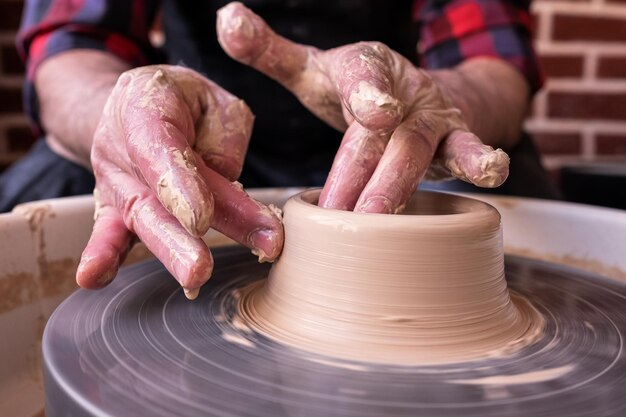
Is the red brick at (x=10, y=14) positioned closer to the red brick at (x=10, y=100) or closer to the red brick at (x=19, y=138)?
the red brick at (x=10, y=100)

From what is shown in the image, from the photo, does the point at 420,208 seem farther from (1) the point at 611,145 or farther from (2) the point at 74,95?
(1) the point at 611,145

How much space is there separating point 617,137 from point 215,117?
175 centimetres

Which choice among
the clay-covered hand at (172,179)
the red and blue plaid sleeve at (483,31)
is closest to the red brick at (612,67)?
the red and blue plaid sleeve at (483,31)

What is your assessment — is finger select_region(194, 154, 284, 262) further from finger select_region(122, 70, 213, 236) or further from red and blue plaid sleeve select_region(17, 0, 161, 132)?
red and blue plaid sleeve select_region(17, 0, 161, 132)

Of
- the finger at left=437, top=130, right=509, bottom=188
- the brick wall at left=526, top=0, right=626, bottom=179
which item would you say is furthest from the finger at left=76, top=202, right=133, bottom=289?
the brick wall at left=526, top=0, right=626, bottom=179

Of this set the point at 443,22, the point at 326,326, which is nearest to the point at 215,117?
the point at 326,326

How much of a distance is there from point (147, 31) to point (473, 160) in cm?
95

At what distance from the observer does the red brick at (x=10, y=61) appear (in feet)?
6.36

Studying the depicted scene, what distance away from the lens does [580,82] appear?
6.85 feet

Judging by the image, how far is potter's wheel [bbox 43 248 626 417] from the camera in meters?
0.49

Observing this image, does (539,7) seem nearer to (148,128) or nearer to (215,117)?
(215,117)

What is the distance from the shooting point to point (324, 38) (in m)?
1.30

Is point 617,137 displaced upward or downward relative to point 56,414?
downward

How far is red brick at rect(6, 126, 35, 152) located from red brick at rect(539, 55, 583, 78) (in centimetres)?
158
